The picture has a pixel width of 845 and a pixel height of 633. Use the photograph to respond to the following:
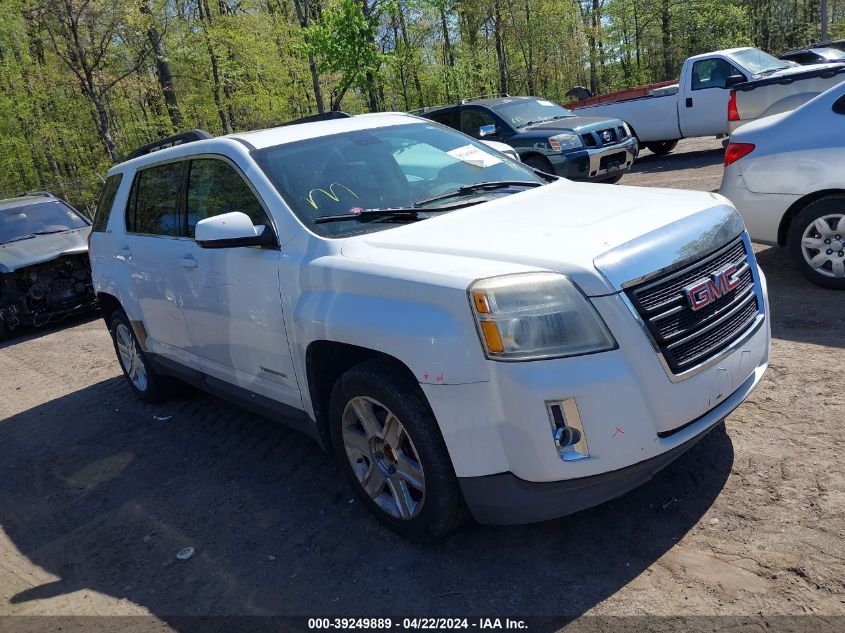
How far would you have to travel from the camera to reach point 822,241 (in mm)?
5523

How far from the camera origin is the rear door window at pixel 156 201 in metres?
4.76

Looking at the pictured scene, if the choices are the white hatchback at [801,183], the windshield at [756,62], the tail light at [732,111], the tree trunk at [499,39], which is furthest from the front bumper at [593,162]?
the tree trunk at [499,39]

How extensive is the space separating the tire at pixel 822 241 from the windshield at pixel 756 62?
8860 millimetres

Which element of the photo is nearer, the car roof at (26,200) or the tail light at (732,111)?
the tail light at (732,111)

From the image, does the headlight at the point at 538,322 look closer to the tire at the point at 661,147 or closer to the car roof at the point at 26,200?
the car roof at the point at 26,200

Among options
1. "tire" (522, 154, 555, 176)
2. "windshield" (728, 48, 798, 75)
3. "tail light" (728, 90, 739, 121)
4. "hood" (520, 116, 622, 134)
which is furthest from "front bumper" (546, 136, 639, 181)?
"windshield" (728, 48, 798, 75)

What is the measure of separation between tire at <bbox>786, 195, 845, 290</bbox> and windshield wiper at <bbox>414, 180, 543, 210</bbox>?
2.59 metres

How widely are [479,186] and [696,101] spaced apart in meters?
11.8

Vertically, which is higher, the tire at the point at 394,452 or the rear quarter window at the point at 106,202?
the rear quarter window at the point at 106,202

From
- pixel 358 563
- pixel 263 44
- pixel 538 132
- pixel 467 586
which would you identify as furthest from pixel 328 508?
pixel 263 44

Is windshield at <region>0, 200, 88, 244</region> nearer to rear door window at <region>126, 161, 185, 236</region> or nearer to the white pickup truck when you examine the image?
rear door window at <region>126, 161, 185, 236</region>

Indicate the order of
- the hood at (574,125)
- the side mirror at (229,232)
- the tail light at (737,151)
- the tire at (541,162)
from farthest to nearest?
the hood at (574,125) < the tire at (541,162) < the tail light at (737,151) < the side mirror at (229,232)

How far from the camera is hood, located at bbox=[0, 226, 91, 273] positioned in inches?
385

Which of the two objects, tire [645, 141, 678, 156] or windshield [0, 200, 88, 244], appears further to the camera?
tire [645, 141, 678, 156]
